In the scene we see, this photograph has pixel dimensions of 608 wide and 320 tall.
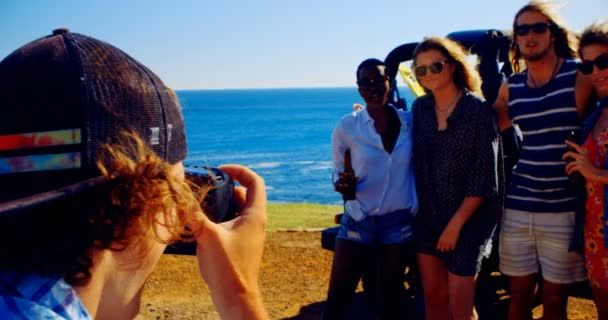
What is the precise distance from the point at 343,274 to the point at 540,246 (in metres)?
1.25

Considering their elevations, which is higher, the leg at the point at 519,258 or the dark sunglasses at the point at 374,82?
the dark sunglasses at the point at 374,82

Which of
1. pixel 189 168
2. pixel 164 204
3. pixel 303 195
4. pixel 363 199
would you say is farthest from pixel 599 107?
pixel 303 195

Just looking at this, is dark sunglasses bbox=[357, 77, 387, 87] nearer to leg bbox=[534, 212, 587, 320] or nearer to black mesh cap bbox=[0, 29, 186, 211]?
leg bbox=[534, 212, 587, 320]

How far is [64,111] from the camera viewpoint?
0.99 meters

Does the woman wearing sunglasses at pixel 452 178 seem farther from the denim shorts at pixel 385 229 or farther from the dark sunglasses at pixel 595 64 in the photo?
the dark sunglasses at pixel 595 64

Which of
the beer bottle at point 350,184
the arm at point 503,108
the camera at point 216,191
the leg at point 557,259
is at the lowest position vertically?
the leg at point 557,259

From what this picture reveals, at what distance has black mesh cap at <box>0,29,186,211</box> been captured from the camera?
96 centimetres

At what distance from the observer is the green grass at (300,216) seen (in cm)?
863

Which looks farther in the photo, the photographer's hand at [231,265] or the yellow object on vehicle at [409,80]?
the yellow object on vehicle at [409,80]

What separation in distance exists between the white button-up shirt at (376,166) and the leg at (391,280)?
0.27 metres

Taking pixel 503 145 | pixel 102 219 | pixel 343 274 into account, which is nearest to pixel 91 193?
pixel 102 219

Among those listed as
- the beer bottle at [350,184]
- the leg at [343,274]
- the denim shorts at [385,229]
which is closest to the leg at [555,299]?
the denim shorts at [385,229]

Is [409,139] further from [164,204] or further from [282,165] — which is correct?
[282,165]

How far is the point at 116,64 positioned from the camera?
42.8 inches
